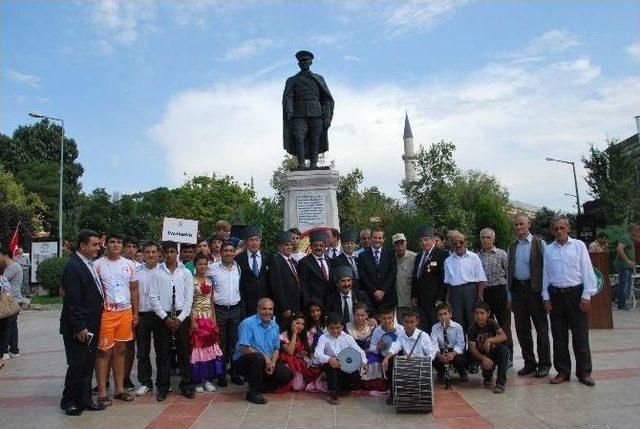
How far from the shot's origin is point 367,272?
23.9 feet

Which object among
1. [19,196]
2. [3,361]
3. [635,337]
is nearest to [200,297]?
[3,361]

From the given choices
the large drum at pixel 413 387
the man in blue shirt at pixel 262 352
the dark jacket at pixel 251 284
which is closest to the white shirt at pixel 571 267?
the large drum at pixel 413 387

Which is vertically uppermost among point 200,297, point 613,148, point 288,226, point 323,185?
point 613,148

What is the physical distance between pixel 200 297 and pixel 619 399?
455cm

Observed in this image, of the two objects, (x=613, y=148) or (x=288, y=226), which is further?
(x=613, y=148)

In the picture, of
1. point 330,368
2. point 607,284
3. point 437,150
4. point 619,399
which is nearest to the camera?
point 619,399

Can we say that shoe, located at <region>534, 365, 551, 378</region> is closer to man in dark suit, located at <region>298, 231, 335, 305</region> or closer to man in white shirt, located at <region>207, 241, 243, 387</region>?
man in dark suit, located at <region>298, 231, 335, 305</region>

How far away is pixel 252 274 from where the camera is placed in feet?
23.3

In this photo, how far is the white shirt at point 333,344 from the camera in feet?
20.1

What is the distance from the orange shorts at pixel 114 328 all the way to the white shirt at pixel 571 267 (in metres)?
4.73

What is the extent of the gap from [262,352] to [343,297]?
3.86 feet

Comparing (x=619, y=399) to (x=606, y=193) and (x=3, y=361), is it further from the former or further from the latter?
(x=606, y=193)

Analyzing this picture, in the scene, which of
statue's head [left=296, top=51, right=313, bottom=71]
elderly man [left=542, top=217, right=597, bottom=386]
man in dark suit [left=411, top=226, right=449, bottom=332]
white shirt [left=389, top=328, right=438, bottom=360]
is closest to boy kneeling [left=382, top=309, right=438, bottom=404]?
white shirt [left=389, top=328, right=438, bottom=360]

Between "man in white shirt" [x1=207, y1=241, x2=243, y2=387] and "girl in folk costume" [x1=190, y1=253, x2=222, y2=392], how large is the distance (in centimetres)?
13
